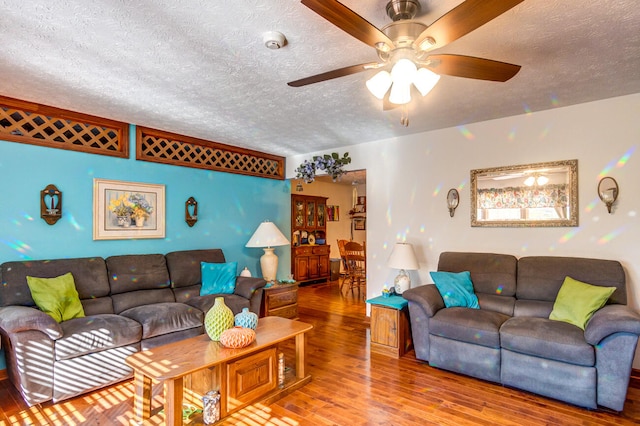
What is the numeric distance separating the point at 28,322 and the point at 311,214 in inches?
221

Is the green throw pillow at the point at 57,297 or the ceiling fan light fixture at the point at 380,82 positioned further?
the green throw pillow at the point at 57,297

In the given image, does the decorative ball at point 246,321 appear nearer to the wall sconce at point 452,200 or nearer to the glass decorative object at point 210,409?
the glass decorative object at point 210,409

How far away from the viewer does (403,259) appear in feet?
12.4

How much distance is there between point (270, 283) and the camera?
453 cm

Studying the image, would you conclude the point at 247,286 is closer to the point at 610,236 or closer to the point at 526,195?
the point at 526,195

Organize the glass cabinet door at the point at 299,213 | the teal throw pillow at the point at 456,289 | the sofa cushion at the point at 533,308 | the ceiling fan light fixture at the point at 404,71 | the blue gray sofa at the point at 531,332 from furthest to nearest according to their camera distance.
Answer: the glass cabinet door at the point at 299,213 → the teal throw pillow at the point at 456,289 → the sofa cushion at the point at 533,308 → the blue gray sofa at the point at 531,332 → the ceiling fan light fixture at the point at 404,71

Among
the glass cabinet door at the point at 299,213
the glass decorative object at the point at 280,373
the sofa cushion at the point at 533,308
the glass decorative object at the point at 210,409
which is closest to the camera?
the glass decorative object at the point at 210,409

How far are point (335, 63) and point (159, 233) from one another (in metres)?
2.88

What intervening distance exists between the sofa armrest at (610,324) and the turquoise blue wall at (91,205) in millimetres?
3948

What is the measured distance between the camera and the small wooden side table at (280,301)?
14.2 feet

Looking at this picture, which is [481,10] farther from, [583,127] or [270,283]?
[270,283]

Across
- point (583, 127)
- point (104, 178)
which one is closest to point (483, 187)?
point (583, 127)

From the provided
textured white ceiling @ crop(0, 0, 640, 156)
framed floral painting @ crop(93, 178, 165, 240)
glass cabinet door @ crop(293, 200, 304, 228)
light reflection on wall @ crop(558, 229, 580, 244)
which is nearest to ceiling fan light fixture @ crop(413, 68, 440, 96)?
textured white ceiling @ crop(0, 0, 640, 156)

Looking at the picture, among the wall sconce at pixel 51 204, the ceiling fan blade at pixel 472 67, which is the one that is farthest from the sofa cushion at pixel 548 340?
the wall sconce at pixel 51 204
